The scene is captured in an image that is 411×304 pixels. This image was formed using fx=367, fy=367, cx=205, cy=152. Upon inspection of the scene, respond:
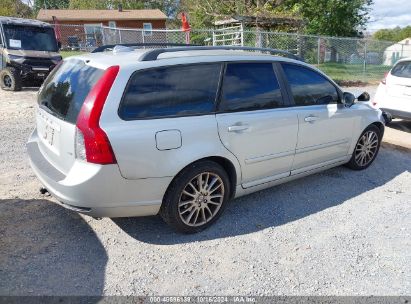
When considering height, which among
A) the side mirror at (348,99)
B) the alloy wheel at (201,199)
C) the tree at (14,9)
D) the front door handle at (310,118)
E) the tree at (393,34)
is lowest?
the tree at (393,34)

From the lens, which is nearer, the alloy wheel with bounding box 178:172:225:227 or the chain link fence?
the alloy wheel with bounding box 178:172:225:227

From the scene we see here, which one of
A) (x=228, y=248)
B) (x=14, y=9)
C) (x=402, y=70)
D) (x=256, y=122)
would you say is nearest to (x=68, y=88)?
(x=256, y=122)

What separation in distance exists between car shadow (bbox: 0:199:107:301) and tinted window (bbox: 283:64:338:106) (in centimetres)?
262

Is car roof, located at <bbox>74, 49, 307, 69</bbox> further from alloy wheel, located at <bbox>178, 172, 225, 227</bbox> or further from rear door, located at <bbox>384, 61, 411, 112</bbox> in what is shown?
rear door, located at <bbox>384, 61, 411, 112</bbox>

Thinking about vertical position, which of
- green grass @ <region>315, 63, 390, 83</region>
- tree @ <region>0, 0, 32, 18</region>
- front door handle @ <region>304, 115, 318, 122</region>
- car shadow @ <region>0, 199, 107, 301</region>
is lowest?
green grass @ <region>315, 63, 390, 83</region>

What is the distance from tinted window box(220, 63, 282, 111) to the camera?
3.54m

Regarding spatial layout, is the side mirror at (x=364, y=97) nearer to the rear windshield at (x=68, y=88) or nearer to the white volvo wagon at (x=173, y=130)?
the white volvo wagon at (x=173, y=130)

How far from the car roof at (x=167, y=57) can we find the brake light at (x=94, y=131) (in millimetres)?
271

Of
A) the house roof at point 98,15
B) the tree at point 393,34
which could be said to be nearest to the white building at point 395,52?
the house roof at point 98,15

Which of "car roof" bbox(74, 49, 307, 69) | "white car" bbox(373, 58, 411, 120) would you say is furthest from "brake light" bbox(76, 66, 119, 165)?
"white car" bbox(373, 58, 411, 120)

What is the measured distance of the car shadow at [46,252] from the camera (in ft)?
8.94

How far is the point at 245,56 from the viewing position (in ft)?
12.3

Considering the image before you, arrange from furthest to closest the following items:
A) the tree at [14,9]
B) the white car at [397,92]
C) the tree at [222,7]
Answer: the tree at [14,9] < the tree at [222,7] < the white car at [397,92]

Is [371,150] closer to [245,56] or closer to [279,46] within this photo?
[245,56]
